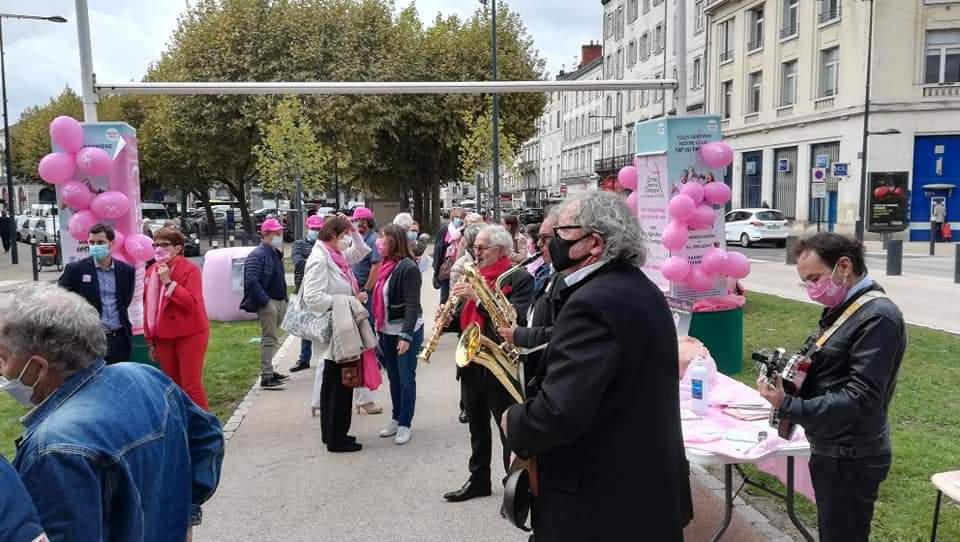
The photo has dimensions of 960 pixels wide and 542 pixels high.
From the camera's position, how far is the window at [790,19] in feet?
118

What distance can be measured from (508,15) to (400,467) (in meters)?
34.5

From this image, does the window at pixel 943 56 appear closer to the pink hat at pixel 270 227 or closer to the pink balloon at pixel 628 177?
the pink balloon at pixel 628 177

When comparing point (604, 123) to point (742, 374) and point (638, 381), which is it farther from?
point (638, 381)

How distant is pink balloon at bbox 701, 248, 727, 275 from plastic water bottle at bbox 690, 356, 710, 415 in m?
3.88

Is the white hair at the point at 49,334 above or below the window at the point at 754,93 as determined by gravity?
below

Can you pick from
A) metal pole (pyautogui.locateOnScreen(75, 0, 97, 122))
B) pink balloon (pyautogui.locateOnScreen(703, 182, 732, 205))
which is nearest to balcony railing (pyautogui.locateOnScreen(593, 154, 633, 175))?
pink balloon (pyautogui.locateOnScreen(703, 182, 732, 205))

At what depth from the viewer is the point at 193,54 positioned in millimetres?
30609

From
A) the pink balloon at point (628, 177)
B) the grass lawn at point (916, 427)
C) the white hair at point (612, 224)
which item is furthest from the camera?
the pink balloon at point (628, 177)

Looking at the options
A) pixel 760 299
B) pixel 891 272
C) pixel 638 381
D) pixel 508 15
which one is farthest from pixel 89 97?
pixel 508 15

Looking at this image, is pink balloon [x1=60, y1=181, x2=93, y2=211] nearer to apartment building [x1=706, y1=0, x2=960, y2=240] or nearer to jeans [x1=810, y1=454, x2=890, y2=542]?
jeans [x1=810, y1=454, x2=890, y2=542]

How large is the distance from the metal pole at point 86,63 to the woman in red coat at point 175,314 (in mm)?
2189

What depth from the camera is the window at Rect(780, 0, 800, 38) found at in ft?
118

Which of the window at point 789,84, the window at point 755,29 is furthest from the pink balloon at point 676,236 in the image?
the window at point 755,29

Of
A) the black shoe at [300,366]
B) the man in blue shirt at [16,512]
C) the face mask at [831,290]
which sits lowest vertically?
the black shoe at [300,366]
